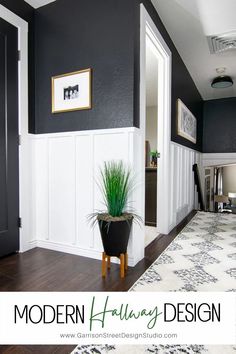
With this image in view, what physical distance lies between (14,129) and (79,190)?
830mm

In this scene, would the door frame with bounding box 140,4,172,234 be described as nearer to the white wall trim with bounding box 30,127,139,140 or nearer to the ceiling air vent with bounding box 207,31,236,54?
the ceiling air vent with bounding box 207,31,236,54

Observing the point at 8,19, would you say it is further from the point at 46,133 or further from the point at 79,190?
the point at 79,190

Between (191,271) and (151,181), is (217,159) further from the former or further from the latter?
(191,271)

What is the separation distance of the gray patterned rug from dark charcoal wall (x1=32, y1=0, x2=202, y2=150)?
121cm

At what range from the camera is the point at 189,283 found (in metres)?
1.59

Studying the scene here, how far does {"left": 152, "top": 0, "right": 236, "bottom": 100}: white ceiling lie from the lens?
2.25m

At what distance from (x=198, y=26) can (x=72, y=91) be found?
5.50ft

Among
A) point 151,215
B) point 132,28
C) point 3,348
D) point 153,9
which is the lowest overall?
point 3,348

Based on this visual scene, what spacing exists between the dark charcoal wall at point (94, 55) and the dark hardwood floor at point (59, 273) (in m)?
1.18

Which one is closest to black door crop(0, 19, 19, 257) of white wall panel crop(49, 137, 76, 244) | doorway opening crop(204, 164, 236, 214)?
white wall panel crop(49, 137, 76, 244)

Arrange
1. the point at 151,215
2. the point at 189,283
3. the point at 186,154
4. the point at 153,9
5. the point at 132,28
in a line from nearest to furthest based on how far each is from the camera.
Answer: the point at 189,283 < the point at 132,28 < the point at 153,9 < the point at 151,215 < the point at 186,154

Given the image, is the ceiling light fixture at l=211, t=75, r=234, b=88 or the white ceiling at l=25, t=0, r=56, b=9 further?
the ceiling light fixture at l=211, t=75, r=234, b=88

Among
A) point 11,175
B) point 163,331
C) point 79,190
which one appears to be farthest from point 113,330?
point 11,175

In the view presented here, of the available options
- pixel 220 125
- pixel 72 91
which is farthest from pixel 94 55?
pixel 220 125
